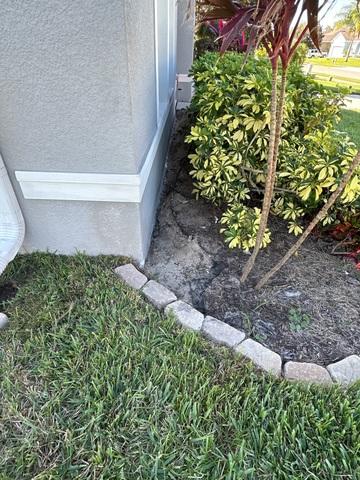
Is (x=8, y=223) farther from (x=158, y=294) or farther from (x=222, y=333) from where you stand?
(x=222, y=333)

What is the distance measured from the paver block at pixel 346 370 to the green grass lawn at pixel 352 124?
12.4 feet

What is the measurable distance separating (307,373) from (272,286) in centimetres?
67

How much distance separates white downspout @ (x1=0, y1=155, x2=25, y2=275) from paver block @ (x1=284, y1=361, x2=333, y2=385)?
71.4 inches

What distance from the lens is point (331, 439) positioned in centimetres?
140

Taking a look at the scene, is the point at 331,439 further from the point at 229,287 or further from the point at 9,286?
the point at 9,286

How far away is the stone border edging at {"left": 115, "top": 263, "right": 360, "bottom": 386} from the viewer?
166cm

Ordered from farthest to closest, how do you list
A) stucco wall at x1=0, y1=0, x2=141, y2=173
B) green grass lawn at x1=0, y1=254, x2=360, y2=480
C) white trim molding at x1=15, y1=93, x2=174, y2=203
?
white trim molding at x1=15, y1=93, x2=174, y2=203 < stucco wall at x1=0, y1=0, x2=141, y2=173 < green grass lawn at x1=0, y1=254, x2=360, y2=480

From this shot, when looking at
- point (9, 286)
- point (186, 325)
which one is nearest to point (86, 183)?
point (9, 286)

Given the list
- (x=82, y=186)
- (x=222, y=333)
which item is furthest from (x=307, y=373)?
(x=82, y=186)

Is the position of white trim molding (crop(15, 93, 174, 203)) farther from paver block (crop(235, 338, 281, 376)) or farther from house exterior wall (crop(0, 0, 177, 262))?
paver block (crop(235, 338, 281, 376))

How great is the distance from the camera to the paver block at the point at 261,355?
5.54ft

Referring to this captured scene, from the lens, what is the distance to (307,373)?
1664 millimetres

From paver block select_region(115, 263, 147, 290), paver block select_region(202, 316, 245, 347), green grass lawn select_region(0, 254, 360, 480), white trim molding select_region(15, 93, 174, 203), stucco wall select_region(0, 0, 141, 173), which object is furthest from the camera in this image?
paver block select_region(115, 263, 147, 290)

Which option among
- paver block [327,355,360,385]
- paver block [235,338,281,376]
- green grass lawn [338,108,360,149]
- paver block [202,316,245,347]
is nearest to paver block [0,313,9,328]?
paver block [202,316,245,347]
